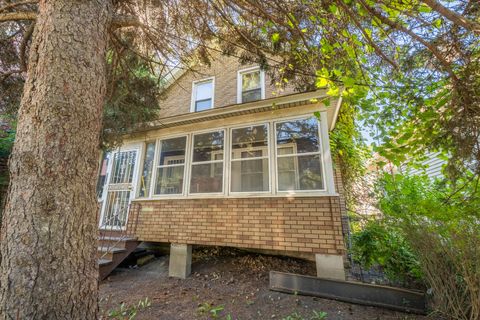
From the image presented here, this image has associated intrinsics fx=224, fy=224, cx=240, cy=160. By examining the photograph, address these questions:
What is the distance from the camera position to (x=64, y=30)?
1920mm

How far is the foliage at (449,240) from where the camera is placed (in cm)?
267

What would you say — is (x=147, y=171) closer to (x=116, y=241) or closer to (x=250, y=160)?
(x=116, y=241)

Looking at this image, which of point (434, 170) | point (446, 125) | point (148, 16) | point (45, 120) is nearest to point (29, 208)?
point (45, 120)

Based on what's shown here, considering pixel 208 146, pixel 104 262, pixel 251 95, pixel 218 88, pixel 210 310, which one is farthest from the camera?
pixel 218 88

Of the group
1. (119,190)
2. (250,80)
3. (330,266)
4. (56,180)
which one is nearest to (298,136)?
(330,266)

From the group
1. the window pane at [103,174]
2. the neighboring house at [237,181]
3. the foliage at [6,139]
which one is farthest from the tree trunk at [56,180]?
the foliage at [6,139]

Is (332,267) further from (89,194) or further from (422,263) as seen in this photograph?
(89,194)

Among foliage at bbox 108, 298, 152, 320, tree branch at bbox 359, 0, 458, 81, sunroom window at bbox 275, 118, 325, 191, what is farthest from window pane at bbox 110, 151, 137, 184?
tree branch at bbox 359, 0, 458, 81

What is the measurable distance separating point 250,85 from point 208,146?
2.56 meters

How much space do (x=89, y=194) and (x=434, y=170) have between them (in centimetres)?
958

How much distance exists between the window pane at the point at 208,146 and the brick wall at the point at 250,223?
1205 mm

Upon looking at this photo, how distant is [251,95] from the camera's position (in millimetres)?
6984

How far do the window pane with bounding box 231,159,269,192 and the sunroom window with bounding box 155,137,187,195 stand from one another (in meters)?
1.52

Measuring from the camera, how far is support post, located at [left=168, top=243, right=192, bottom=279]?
4839 millimetres
